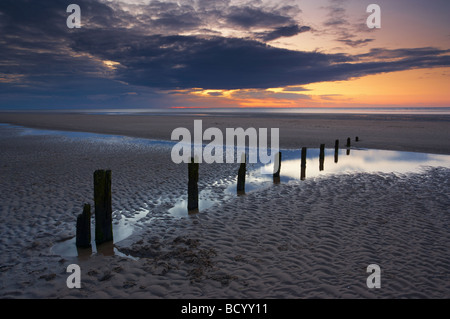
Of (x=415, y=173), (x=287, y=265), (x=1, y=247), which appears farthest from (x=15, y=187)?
(x=415, y=173)

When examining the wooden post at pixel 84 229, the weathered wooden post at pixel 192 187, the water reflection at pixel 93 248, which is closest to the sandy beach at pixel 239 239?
the water reflection at pixel 93 248

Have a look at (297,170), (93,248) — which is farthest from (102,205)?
(297,170)

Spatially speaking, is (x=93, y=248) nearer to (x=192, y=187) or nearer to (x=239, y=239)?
(x=239, y=239)

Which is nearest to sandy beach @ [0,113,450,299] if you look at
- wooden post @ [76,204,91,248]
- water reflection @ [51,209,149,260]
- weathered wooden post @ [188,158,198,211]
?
water reflection @ [51,209,149,260]

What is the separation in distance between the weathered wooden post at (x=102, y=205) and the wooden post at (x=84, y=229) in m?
0.25

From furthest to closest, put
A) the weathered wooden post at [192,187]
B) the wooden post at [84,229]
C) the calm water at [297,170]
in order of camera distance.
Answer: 1. the weathered wooden post at [192,187]
2. the calm water at [297,170]
3. the wooden post at [84,229]

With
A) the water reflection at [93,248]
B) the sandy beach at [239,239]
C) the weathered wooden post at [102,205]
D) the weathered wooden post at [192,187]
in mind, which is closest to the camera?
the sandy beach at [239,239]

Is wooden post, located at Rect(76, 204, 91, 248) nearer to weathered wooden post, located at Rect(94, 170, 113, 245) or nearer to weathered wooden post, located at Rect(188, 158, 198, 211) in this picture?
weathered wooden post, located at Rect(94, 170, 113, 245)

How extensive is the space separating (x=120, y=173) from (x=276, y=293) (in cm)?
1135

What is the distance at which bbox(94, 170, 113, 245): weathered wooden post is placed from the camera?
7133 millimetres

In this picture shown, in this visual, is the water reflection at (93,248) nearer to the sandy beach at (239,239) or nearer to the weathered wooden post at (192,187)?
the sandy beach at (239,239)

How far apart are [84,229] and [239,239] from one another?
384 centimetres

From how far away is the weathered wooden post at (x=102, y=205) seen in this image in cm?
713

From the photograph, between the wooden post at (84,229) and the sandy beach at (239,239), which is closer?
the sandy beach at (239,239)
